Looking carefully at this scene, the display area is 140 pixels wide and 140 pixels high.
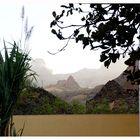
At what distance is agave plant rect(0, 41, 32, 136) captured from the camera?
353 centimetres

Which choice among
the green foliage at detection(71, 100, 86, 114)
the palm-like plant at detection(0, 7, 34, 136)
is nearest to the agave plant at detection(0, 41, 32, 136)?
the palm-like plant at detection(0, 7, 34, 136)

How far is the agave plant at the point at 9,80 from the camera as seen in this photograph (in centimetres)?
353

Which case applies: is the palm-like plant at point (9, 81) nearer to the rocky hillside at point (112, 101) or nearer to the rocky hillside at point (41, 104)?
the rocky hillside at point (41, 104)

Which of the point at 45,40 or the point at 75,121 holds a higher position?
the point at 45,40

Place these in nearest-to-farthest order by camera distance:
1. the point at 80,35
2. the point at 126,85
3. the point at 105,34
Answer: the point at 105,34 → the point at 80,35 → the point at 126,85

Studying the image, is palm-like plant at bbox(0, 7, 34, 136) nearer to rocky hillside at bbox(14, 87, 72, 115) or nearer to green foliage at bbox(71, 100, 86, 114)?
rocky hillside at bbox(14, 87, 72, 115)

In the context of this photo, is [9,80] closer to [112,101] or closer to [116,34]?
[116,34]

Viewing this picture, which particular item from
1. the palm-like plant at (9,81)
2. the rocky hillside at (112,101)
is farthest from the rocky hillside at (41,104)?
the palm-like plant at (9,81)

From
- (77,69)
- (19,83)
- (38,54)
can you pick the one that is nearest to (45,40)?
(38,54)

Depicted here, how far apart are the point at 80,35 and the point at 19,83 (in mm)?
1062

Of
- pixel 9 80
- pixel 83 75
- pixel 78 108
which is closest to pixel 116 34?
pixel 9 80

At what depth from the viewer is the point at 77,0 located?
3.55m

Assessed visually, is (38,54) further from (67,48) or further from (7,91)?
(7,91)

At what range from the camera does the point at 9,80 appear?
356cm
